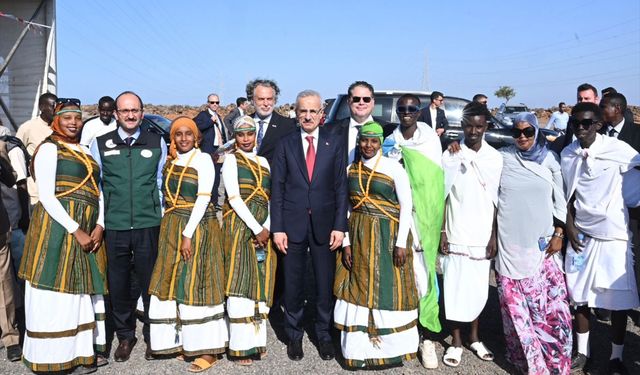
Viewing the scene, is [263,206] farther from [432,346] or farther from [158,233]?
[432,346]

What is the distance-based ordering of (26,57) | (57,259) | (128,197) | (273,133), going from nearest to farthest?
(57,259), (128,197), (273,133), (26,57)

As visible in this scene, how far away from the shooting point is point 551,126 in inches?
573

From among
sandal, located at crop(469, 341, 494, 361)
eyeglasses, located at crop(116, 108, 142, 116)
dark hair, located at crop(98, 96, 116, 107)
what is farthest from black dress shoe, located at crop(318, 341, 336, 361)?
dark hair, located at crop(98, 96, 116, 107)

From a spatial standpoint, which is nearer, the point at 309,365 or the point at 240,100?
the point at 309,365

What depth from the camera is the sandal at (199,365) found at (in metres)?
3.91

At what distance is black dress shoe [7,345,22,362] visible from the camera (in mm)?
4062

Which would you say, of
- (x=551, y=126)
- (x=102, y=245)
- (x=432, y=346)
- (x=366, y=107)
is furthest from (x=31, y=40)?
(x=551, y=126)

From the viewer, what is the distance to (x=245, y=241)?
13.0 ft

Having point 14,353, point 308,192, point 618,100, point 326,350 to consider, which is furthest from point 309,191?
point 618,100

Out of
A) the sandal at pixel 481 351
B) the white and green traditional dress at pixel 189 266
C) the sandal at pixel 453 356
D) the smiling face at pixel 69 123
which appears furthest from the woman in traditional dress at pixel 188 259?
the sandal at pixel 481 351

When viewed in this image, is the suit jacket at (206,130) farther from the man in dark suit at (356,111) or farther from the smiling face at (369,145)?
the smiling face at (369,145)

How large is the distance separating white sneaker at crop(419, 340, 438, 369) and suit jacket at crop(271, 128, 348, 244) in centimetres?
109

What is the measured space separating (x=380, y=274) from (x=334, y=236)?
0.43 meters

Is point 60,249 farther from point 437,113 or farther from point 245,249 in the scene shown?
point 437,113
